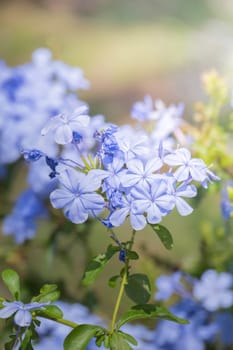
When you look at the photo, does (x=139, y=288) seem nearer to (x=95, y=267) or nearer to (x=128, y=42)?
(x=95, y=267)

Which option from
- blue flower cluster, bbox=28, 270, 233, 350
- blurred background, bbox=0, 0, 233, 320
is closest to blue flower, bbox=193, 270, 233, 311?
blue flower cluster, bbox=28, 270, 233, 350

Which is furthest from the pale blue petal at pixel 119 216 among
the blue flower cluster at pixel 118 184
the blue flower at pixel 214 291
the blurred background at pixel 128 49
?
the blurred background at pixel 128 49

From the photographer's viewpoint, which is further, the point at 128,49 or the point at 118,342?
the point at 128,49

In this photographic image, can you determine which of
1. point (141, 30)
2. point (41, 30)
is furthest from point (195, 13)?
point (41, 30)

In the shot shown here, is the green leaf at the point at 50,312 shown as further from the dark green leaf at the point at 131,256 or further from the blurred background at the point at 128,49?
the blurred background at the point at 128,49

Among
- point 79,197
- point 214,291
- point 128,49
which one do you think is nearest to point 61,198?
point 79,197

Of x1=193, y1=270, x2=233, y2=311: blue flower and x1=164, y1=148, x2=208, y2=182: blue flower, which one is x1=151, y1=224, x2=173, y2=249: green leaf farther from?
x1=193, y1=270, x2=233, y2=311: blue flower
